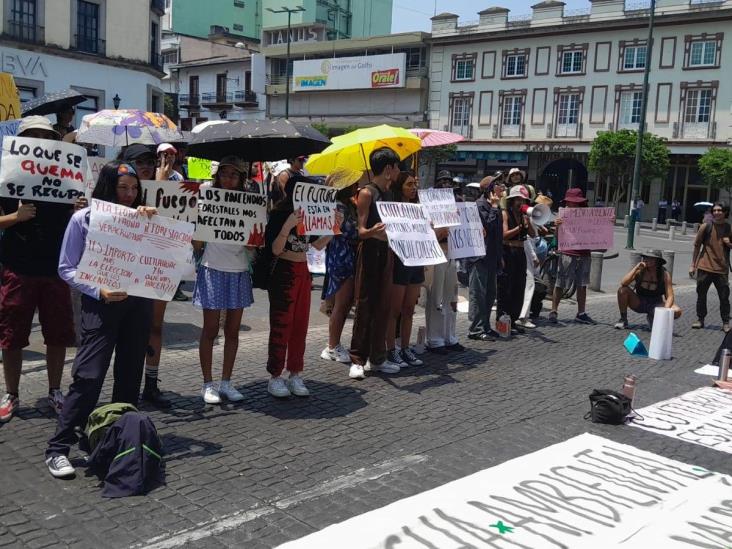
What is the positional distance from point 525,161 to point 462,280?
36548mm

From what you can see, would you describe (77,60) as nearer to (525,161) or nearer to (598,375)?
(525,161)

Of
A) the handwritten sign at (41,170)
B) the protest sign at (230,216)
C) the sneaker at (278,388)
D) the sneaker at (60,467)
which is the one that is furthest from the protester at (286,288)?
the sneaker at (60,467)

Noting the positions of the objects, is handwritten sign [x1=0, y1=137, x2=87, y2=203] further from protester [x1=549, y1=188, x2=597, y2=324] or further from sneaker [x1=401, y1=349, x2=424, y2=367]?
protester [x1=549, y1=188, x2=597, y2=324]

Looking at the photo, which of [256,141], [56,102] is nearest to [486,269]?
[256,141]

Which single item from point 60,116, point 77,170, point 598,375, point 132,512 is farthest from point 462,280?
point 132,512

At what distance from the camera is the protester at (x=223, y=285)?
580 centimetres

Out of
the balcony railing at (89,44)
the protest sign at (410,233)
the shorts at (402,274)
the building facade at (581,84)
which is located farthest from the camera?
the building facade at (581,84)

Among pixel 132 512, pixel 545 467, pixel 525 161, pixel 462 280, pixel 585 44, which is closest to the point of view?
pixel 132 512

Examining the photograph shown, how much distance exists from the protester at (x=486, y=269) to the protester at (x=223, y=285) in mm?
3718

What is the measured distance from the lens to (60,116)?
755 cm

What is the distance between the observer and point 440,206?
7934mm

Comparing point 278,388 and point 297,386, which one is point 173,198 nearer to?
point 278,388

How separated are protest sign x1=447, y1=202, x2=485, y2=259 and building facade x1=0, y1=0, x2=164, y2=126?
28.2 m

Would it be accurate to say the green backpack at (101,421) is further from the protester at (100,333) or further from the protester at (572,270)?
the protester at (572,270)
